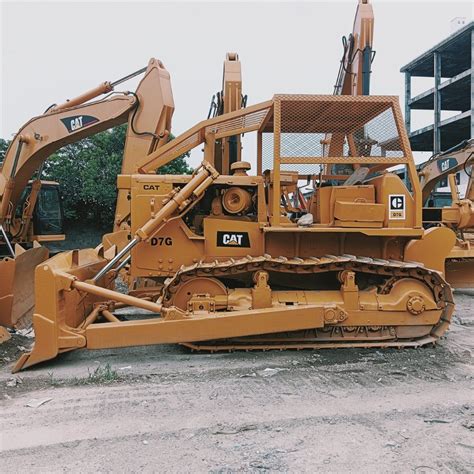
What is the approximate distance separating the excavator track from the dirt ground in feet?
0.39

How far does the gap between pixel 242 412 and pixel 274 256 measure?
7.41 ft

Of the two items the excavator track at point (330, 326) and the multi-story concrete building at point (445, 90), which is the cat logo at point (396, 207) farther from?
the multi-story concrete building at point (445, 90)

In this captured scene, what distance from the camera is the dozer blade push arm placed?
497cm

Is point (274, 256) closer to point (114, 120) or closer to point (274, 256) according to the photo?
point (274, 256)

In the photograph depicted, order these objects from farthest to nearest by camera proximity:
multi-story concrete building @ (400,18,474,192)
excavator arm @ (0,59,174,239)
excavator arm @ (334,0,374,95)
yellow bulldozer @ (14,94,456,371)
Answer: multi-story concrete building @ (400,18,474,192), excavator arm @ (0,59,174,239), excavator arm @ (334,0,374,95), yellow bulldozer @ (14,94,456,371)

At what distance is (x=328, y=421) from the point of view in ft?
10.8

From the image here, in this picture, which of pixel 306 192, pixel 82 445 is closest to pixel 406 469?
pixel 82 445

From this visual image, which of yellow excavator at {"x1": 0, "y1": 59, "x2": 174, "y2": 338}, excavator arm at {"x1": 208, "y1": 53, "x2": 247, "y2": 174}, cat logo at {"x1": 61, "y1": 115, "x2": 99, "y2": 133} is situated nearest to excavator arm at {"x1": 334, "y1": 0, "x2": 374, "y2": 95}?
excavator arm at {"x1": 208, "y1": 53, "x2": 247, "y2": 174}

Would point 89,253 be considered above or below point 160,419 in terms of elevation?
above

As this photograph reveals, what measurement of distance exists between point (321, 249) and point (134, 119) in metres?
4.02

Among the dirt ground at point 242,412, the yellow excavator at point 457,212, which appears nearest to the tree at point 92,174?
the yellow excavator at point 457,212

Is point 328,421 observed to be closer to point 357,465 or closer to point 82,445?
point 357,465

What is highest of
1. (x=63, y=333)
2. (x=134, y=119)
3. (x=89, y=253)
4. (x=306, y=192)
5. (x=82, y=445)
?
(x=134, y=119)

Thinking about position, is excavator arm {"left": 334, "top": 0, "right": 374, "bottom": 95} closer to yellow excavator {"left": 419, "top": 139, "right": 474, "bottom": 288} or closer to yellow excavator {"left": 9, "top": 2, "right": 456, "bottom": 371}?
yellow excavator {"left": 9, "top": 2, "right": 456, "bottom": 371}
